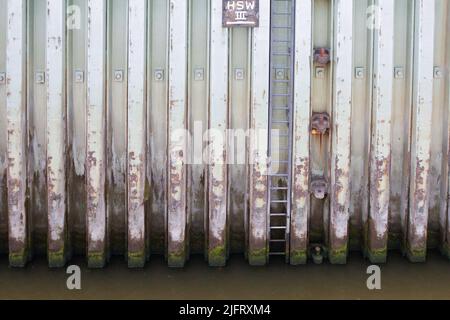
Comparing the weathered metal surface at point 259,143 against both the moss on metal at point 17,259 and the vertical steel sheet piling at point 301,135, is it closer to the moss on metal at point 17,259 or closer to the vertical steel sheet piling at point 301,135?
the vertical steel sheet piling at point 301,135

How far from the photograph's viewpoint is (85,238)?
21.3ft

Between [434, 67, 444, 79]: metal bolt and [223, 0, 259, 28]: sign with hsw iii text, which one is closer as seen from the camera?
[223, 0, 259, 28]: sign with hsw iii text

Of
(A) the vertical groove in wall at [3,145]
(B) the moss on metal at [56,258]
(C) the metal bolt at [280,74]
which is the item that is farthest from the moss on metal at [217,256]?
(A) the vertical groove in wall at [3,145]

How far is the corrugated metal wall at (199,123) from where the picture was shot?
602 cm

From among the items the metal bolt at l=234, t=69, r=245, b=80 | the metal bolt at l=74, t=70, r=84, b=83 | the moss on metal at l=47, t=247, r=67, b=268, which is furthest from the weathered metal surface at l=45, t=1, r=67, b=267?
the metal bolt at l=234, t=69, r=245, b=80

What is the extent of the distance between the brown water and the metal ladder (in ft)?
1.42

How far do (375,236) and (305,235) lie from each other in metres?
0.74

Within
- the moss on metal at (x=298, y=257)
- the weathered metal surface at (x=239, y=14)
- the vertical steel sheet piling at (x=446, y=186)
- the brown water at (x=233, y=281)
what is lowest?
the brown water at (x=233, y=281)

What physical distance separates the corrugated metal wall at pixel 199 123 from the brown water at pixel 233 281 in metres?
0.14

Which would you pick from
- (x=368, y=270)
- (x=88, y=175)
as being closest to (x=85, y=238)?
(x=88, y=175)

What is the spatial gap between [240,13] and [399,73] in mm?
1786

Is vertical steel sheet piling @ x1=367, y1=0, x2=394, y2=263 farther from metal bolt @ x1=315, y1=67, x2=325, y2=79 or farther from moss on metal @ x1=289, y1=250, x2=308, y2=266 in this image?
moss on metal @ x1=289, y1=250, x2=308, y2=266

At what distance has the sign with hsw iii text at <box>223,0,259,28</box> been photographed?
235 inches

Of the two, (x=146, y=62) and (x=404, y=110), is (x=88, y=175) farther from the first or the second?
(x=404, y=110)
